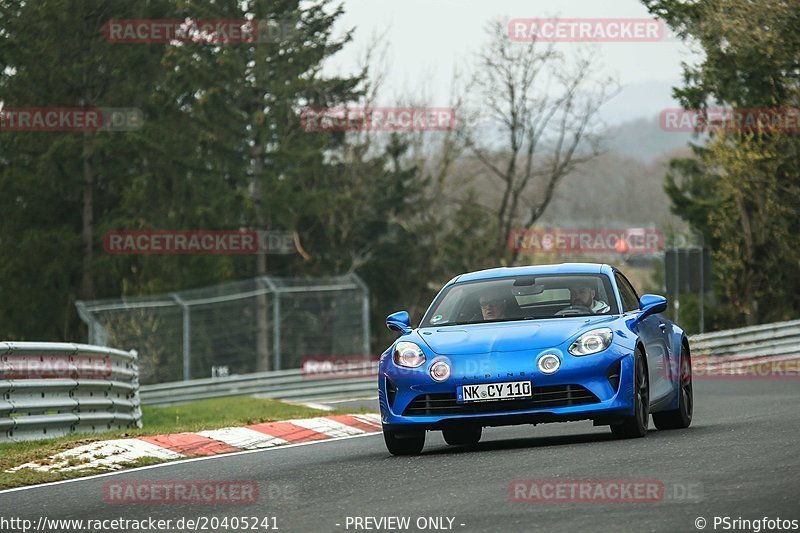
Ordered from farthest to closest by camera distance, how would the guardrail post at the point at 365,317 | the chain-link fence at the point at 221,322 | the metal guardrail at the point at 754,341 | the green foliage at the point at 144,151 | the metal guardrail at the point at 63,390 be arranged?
the green foliage at the point at 144,151
the metal guardrail at the point at 754,341
the guardrail post at the point at 365,317
the chain-link fence at the point at 221,322
the metal guardrail at the point at 63,390

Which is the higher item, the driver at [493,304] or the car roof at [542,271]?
the car roof at [542,271]

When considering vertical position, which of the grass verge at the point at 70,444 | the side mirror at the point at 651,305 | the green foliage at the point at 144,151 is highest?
the green foliage at the point at 144,151

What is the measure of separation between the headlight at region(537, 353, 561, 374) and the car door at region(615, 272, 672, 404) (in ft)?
3.28

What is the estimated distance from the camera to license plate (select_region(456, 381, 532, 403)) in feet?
35.4

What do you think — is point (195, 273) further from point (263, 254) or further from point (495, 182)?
point (495, 182)

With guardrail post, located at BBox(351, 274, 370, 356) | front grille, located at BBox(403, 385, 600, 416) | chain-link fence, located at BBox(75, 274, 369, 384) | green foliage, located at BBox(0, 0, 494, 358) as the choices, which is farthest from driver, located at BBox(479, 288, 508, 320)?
green foliage, located at BBox(0, 0, 494, 358)

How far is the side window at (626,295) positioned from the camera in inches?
479

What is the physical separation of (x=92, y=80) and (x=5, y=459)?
38.9 metres

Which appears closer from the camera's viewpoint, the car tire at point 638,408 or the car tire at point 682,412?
the car tire at point 638,408

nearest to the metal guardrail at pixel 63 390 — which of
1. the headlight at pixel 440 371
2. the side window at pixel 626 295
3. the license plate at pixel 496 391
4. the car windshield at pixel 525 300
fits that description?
the car windshield at pixel 525 300

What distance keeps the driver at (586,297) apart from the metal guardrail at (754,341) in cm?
2420

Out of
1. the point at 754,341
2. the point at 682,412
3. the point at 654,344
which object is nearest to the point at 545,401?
the point at 654,344

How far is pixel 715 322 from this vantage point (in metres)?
45.8

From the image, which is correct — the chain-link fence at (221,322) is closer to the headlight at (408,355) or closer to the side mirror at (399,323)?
the side mirror at (399,323)
